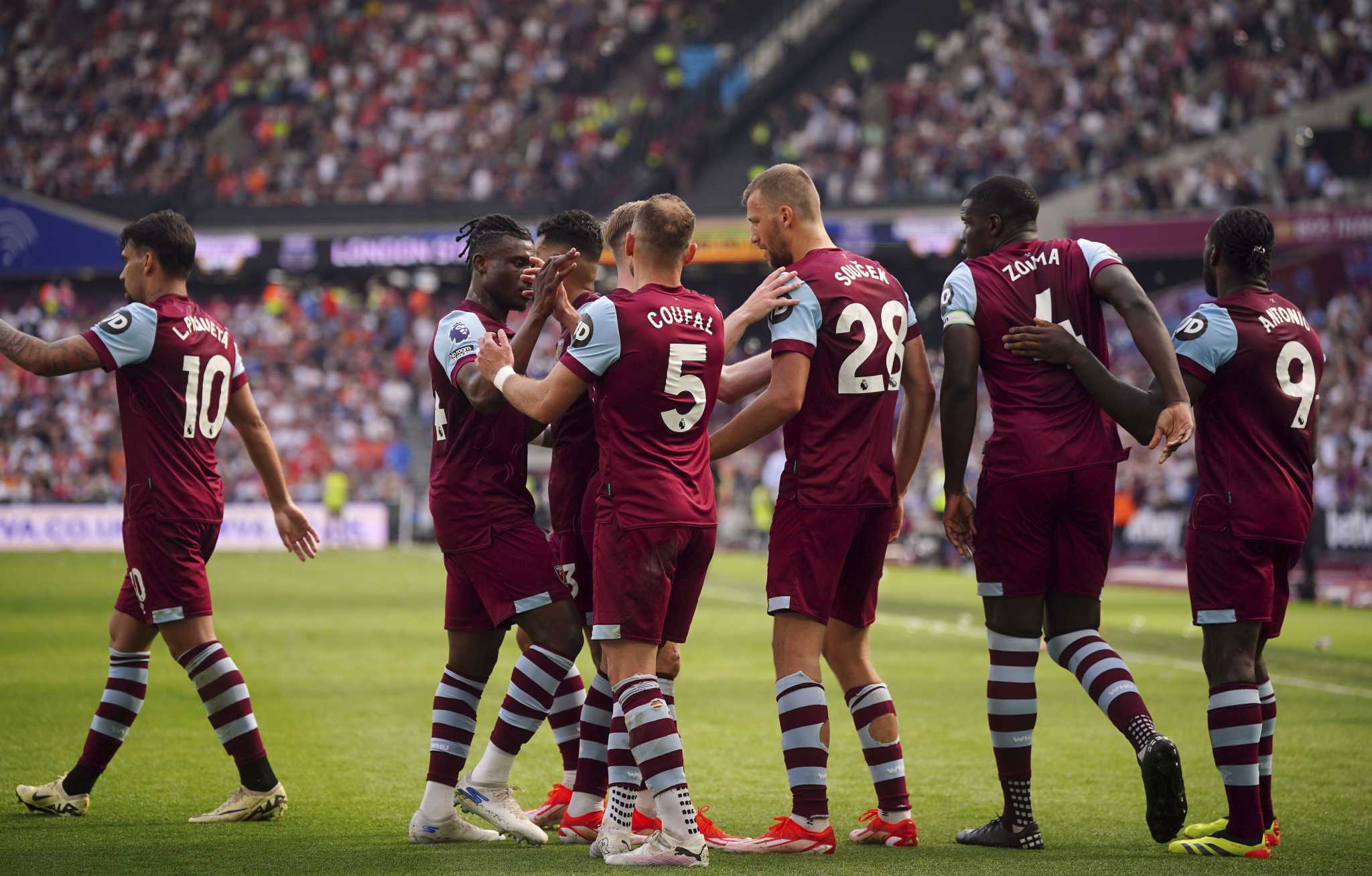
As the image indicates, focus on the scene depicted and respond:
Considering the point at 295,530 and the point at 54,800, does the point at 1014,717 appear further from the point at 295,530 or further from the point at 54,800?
the point at 54,800

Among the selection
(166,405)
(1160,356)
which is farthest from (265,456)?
(1160,356)

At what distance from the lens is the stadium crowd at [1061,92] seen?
3117 centimetres

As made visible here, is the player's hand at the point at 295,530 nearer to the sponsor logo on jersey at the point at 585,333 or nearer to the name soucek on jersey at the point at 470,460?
the name soucek on jersey at the point at 470,460

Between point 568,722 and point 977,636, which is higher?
point 568,722

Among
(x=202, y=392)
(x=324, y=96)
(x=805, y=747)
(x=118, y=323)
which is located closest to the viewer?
(x=805, y=747)

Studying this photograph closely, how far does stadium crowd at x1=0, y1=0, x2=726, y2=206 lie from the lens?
124 feet

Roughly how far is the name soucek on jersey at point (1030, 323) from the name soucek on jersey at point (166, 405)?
3.20m

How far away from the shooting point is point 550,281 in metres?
5.78

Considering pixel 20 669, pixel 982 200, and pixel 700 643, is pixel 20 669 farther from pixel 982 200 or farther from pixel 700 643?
pixel 982 200

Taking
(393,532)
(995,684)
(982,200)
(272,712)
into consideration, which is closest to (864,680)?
(995,684)

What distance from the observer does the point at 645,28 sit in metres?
41.2

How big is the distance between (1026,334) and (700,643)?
945 cm

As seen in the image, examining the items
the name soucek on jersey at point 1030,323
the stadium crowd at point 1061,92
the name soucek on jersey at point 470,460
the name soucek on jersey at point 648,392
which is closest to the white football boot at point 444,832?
the name soucek on jersey at point 470,460

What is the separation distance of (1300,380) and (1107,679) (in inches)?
56.3
